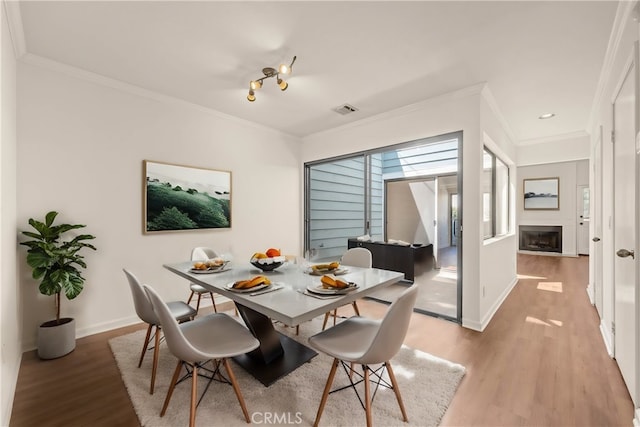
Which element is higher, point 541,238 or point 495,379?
point 541,238

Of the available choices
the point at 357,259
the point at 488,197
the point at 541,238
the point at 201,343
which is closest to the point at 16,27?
the point at 201,343

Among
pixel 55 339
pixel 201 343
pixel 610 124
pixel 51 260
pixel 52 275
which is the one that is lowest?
pixel 55 339

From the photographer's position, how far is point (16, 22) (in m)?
1.95

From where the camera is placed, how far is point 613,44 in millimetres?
2133

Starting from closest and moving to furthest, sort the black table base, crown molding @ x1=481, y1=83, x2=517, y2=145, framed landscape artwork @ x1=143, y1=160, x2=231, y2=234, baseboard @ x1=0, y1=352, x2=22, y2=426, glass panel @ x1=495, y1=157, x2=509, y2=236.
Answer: baseboard @ x1=0, y1=352, x2=22, y2=426 < the black table base < crown molding @ x1=481, y1=83, x2=517, y2=145 < framed landscape artwork @ x1=143, y1=160, x2=231, y2=234 < glass panel @ x1=495, y1=157, x2=509, y2=236

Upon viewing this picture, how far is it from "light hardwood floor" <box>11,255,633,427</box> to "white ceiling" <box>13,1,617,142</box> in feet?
8.27

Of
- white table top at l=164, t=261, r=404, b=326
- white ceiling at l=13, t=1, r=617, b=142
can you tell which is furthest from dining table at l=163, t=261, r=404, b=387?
white ceiling at l=13, t=1, r=617, b=142

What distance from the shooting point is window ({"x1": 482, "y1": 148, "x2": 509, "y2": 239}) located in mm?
3811

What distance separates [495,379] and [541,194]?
7.77m

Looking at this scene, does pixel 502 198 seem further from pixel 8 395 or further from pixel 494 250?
pixel 8 395

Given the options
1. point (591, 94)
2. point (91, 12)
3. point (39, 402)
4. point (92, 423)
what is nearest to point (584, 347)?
point (591, 94)

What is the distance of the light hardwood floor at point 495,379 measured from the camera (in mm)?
1629

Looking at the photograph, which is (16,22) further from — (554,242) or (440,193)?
(554,242)

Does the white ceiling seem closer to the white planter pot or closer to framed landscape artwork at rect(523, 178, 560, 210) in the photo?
the white planter pot
